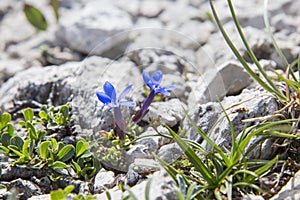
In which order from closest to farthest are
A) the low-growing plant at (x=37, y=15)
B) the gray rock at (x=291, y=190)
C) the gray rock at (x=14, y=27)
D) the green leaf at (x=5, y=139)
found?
the gray rock at (x=291, y=190) → the green leaf at (x=5, y=139) → the low-growing plant at (x=37, y=15) → the gray rock at (x=14, y=27)

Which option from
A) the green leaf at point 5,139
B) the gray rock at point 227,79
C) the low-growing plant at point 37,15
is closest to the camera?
the green leaf at point 5,139

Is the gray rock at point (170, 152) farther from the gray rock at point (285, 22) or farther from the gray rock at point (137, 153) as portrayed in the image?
the gray rock at point (285, 22)

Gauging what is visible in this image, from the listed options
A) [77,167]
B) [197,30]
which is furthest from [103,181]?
[197,30]

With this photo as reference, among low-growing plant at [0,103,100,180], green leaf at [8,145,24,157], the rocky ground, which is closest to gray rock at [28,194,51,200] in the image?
the rocky ground

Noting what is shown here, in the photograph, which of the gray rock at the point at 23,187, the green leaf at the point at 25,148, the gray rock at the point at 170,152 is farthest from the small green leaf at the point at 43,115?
the gray rock at the point at 170,152

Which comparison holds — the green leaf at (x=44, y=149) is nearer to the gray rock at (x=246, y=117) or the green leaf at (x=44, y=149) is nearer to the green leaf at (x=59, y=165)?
the green leaf at (x=59, y=165)

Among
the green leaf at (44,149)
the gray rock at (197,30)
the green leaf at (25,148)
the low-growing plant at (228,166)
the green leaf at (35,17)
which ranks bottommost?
the low-growing plant at (228,166)

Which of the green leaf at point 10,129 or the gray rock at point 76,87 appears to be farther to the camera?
the gray rock at point 76,87

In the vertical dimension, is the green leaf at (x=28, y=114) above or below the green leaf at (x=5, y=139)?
above
